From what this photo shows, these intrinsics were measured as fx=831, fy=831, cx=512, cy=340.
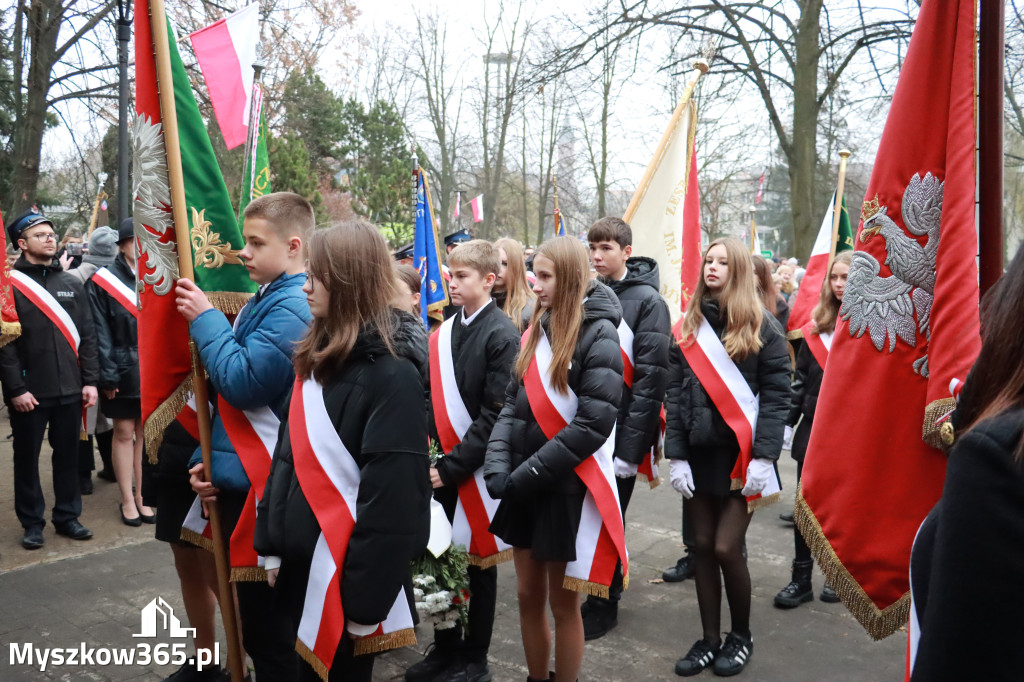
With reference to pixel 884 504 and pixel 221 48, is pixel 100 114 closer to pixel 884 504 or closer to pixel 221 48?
pixel 221 48

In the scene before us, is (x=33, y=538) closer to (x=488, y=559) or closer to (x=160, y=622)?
(x=160, y=622)

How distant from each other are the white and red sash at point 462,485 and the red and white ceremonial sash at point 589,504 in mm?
631

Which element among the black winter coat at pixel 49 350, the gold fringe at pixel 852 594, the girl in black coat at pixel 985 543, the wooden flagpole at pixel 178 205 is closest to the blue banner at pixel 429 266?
the black winter coat at pixel 49 350

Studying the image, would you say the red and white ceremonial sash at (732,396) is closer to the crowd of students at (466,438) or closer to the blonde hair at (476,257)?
the crowd of students at (466,438)

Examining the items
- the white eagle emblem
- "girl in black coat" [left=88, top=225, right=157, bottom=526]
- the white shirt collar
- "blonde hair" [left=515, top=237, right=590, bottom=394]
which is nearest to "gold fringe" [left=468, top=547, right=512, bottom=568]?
"blonde hair" [left=515, top=237, right=590, bottom=394]

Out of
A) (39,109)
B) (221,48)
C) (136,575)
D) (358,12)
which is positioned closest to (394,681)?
(136,575)

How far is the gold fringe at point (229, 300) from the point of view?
3400mm

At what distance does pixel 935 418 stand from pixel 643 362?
98.6 inches

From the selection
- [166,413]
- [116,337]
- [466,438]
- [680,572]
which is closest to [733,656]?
[680,572]

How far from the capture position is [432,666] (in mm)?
4133

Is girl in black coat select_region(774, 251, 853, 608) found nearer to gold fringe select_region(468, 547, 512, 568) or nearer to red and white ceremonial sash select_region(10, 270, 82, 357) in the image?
gold fringe select_region(468, 547, 512, 568)

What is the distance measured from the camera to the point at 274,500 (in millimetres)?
2666

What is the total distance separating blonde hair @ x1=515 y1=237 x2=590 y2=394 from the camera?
3602 mm

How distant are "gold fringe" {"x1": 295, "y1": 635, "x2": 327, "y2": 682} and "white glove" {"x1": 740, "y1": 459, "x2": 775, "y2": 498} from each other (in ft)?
7.47
